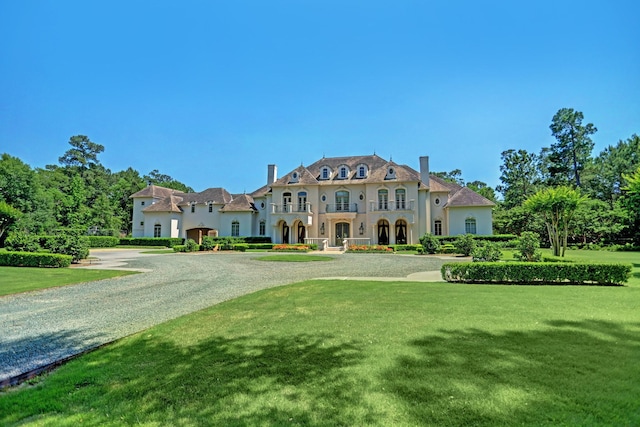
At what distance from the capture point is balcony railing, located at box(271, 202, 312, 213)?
3666 cm

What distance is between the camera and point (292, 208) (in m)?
37.0

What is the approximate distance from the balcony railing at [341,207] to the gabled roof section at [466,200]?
9.76 metres

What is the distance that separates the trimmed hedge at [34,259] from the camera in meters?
17.5

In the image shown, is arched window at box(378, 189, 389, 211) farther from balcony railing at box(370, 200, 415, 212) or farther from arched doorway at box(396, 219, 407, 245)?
arched doorway at box(396, 219, 407, 245)

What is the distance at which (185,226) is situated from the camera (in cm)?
4522

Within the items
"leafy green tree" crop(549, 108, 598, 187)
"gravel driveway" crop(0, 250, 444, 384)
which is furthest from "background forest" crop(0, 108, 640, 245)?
"gravel driveway" crop(0, 250, 444, 384)

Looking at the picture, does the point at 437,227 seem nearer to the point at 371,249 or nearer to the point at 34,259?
the point at 371,249

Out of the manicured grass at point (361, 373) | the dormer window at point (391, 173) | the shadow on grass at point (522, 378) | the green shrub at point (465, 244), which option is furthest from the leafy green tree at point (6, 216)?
the shadow on grass at point (522, 378)

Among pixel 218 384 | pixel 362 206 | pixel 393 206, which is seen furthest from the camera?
pixel 362 206

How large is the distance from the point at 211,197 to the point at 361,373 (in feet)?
144

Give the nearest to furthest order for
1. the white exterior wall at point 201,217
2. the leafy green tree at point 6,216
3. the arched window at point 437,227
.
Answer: the leafy green tree at point 6,216 < the arched window at point 437,227 < the white exterior wall at point 201,217

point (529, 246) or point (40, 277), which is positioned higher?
point (529, 246)

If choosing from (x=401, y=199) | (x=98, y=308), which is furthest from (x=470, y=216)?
(x=98, y=308)

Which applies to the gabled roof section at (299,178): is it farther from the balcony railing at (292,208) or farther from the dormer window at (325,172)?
the balcony railing at (292,208)
